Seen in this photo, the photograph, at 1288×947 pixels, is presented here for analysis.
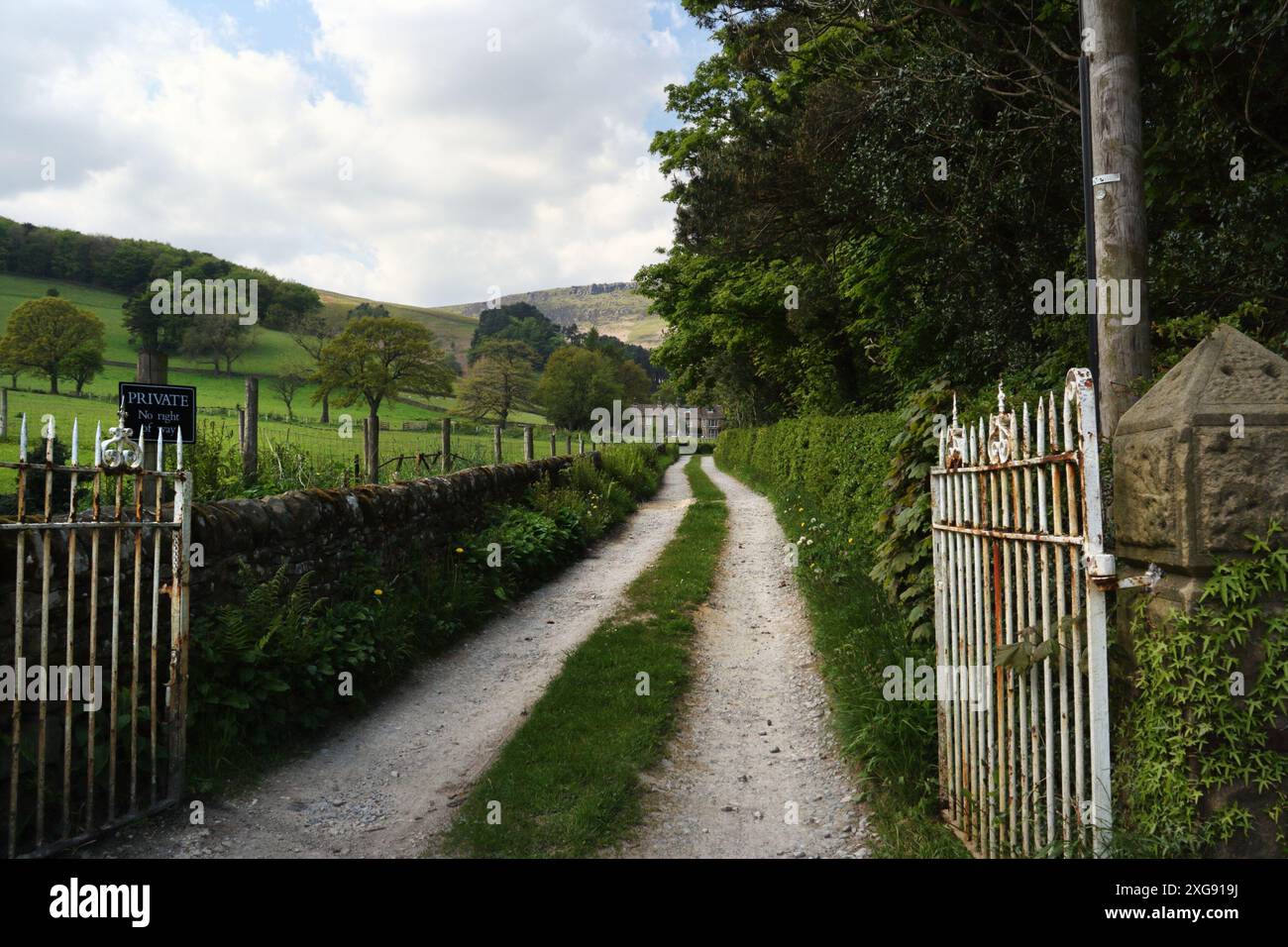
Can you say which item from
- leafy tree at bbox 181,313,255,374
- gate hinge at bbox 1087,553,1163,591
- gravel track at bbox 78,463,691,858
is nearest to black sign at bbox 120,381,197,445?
gravel track at bbox 78,463,691,858

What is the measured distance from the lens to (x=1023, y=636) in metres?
3.18

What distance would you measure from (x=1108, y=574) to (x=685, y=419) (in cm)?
9203

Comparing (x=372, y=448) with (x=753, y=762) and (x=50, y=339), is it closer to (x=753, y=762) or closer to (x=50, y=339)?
(x=753, y=762)

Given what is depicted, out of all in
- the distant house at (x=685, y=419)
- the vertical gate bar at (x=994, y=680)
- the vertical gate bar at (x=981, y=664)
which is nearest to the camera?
the vertical gate bar at (x=994, y=680)

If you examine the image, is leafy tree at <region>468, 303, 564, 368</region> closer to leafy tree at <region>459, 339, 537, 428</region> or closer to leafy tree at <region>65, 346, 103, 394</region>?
leafy tree at <region>459, 339, 537, 428</region>

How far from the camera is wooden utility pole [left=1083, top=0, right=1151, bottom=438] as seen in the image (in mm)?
5422

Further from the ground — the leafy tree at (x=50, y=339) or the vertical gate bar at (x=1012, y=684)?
the leafy tree at (x=50, y=339)

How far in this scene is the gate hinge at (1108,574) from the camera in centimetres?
271

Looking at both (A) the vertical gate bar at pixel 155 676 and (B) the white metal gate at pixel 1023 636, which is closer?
(B) the white metal gate at pixel 1023 636

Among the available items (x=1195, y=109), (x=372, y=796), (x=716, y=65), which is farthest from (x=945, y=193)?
(x=716, y=65)

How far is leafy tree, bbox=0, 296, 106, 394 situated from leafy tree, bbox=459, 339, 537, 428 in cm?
3095

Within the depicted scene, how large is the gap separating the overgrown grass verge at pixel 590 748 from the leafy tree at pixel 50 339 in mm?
38974

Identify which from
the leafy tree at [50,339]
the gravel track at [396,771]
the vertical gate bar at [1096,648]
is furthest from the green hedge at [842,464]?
the leafy tree at [50,339]

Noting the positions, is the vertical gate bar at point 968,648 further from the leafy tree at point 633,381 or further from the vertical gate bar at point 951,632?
the leafy tree at point 633,381
